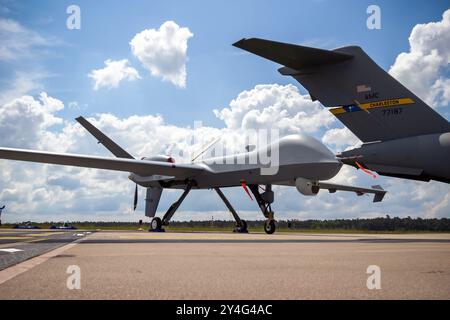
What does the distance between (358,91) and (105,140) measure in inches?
855

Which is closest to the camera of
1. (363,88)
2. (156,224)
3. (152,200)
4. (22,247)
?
(22,247)

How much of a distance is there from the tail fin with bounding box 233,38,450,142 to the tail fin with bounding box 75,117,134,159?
63.1 ft

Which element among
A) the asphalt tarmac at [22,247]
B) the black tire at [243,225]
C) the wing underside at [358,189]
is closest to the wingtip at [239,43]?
the asphalt tarmac at [22,247]

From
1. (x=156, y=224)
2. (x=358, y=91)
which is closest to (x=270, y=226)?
(x=156, y=224)

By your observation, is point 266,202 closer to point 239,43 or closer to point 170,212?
point 170,212

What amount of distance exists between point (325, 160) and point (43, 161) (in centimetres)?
1364

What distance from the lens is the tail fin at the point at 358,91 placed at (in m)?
12.0

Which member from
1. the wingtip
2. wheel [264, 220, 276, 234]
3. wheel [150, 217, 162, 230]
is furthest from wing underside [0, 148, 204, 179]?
the wingtip

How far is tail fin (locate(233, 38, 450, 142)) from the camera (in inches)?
472

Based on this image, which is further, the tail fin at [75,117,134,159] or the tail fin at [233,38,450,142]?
the tail fin at [75,117,134,159]

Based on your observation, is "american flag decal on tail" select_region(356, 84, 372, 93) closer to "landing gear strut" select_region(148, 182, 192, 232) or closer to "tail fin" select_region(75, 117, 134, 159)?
"landing gear strut" select_region(148, 182, 192, 232)

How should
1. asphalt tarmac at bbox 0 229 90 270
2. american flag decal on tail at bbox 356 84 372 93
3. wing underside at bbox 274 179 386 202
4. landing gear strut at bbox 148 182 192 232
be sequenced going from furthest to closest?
1. wing underside at bbox 274 179 386 202
2. landing gear strut at bbox 148 182 192 232
3. american flag decal on tail at bbox 356 84 372 93
4. asphalt tarmac at bbox 0 229 90 270

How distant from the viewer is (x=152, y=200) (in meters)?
30.6

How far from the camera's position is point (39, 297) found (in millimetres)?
3443
